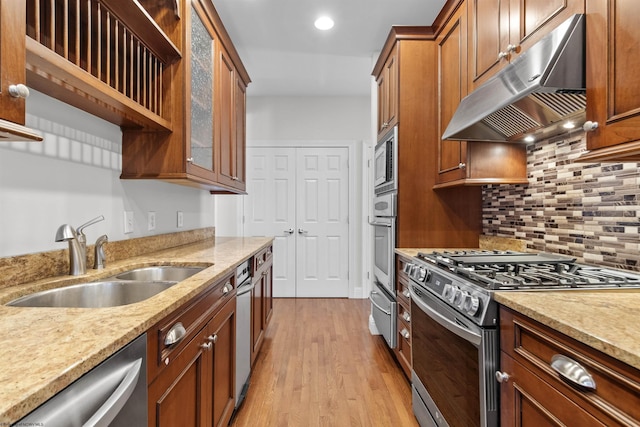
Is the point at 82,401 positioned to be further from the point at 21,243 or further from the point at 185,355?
the point at 21,243

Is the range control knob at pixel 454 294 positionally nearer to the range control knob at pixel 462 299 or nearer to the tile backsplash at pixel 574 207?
the range control knob at pixel 462 299

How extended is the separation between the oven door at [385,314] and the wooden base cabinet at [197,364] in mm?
1188

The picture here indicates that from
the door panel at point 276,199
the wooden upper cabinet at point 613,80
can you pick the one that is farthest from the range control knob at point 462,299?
the door panel at point 276,199

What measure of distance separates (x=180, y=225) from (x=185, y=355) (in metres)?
1.57

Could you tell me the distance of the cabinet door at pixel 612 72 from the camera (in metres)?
0.92

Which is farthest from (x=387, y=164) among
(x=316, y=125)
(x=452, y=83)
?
(x=316, y=125)

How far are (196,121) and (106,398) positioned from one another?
157 centimetres

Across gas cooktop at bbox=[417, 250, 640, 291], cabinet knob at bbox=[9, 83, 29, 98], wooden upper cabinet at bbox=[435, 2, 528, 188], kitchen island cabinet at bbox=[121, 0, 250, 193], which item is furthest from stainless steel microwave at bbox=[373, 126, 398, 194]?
cabinet knob at bbox=[9, 83, 29, 98]

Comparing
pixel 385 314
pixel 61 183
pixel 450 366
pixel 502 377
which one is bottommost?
pixel 385 314

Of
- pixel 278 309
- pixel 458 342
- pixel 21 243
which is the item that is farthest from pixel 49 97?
pixel 278 309

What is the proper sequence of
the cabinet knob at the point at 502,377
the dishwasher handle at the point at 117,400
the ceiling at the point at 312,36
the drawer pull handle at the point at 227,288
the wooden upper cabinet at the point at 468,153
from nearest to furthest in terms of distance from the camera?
the dishwasher handle at the point at 117,400
the cabinet knob at the point at 502,377
the drawer pull handle at the point at 227,288
the wooden upper cabinet at the point at 468,153
the ceiling at the point at 312,36

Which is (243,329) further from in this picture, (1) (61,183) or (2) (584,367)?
(2) (584,367)

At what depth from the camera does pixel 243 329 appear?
191 cm

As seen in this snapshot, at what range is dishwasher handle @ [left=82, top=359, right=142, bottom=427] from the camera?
590 mm
